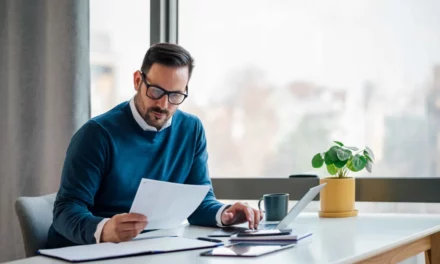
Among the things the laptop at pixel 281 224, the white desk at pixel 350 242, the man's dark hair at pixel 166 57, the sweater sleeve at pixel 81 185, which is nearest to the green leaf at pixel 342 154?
the white desk at pixel 350 242

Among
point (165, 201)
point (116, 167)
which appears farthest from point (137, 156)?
point (165, 201)

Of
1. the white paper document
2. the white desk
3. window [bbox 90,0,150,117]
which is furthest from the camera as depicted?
window [bbox 90,0,150,117]

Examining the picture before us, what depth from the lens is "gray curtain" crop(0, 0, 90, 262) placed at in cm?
293

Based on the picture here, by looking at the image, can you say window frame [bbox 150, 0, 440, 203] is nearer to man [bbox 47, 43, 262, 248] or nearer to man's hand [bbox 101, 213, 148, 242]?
man [bbox 47, 43, 262, 248]

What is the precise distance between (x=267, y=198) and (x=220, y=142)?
2.74 ft

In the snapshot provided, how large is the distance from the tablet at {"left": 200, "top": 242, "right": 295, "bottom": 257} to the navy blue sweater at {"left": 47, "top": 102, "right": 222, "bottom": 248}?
39 centimetres

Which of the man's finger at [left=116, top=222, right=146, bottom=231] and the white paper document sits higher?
the white paper document

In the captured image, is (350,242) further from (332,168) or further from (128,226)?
(332,168)

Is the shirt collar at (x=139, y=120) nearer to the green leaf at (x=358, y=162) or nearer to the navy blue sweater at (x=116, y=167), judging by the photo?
the navy blue sweater at (x=116, y=167)

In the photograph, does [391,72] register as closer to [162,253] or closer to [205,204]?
[205,204]

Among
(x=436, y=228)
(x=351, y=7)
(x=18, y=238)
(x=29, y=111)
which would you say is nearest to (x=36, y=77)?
(x=29, y=111)

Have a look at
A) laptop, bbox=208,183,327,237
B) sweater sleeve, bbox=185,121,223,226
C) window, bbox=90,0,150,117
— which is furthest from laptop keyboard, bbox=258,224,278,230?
window, bbox=90,0,150,117

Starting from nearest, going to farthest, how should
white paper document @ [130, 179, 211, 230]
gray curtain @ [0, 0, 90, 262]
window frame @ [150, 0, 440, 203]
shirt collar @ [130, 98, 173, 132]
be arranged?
white paper document @ [130, 179, 211, 230]
shirt collar @ [130, 98, 173, 132]
window frame @ [150, 0, 440, 203]
gray curtain @ [0, 0, 90, 262]

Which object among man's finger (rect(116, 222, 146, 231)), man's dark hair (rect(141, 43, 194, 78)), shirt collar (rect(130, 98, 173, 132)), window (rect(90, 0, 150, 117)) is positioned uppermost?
window (rect(90, 0, 150, 117))
